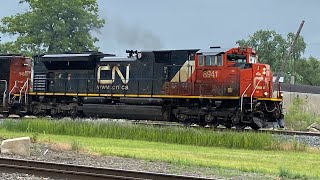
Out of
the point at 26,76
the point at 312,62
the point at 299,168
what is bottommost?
the point at 299,168

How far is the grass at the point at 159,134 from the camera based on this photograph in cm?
1752

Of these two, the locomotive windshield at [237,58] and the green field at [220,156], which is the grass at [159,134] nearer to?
the green field at [220,156]

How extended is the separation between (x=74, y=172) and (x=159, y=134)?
9489 millimetres

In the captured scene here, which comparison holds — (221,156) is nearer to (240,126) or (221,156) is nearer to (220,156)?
(220,156)

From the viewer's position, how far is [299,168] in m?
12.9

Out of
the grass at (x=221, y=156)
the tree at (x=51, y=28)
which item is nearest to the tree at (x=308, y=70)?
the tree at (x=51, y=28)

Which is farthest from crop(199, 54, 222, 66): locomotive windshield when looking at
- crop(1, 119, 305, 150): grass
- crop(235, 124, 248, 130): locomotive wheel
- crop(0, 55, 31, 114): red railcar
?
crop(0, 55, 31, 114): red railcar

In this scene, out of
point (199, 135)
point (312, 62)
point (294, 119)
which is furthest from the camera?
point (312, 62)

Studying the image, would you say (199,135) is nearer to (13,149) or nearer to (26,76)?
(13,149)

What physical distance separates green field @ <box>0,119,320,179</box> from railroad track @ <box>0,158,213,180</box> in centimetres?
309

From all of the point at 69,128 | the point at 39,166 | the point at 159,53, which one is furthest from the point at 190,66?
the point at 39,166

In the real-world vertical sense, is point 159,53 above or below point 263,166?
above

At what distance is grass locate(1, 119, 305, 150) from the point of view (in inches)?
690

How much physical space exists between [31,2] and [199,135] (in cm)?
4477
